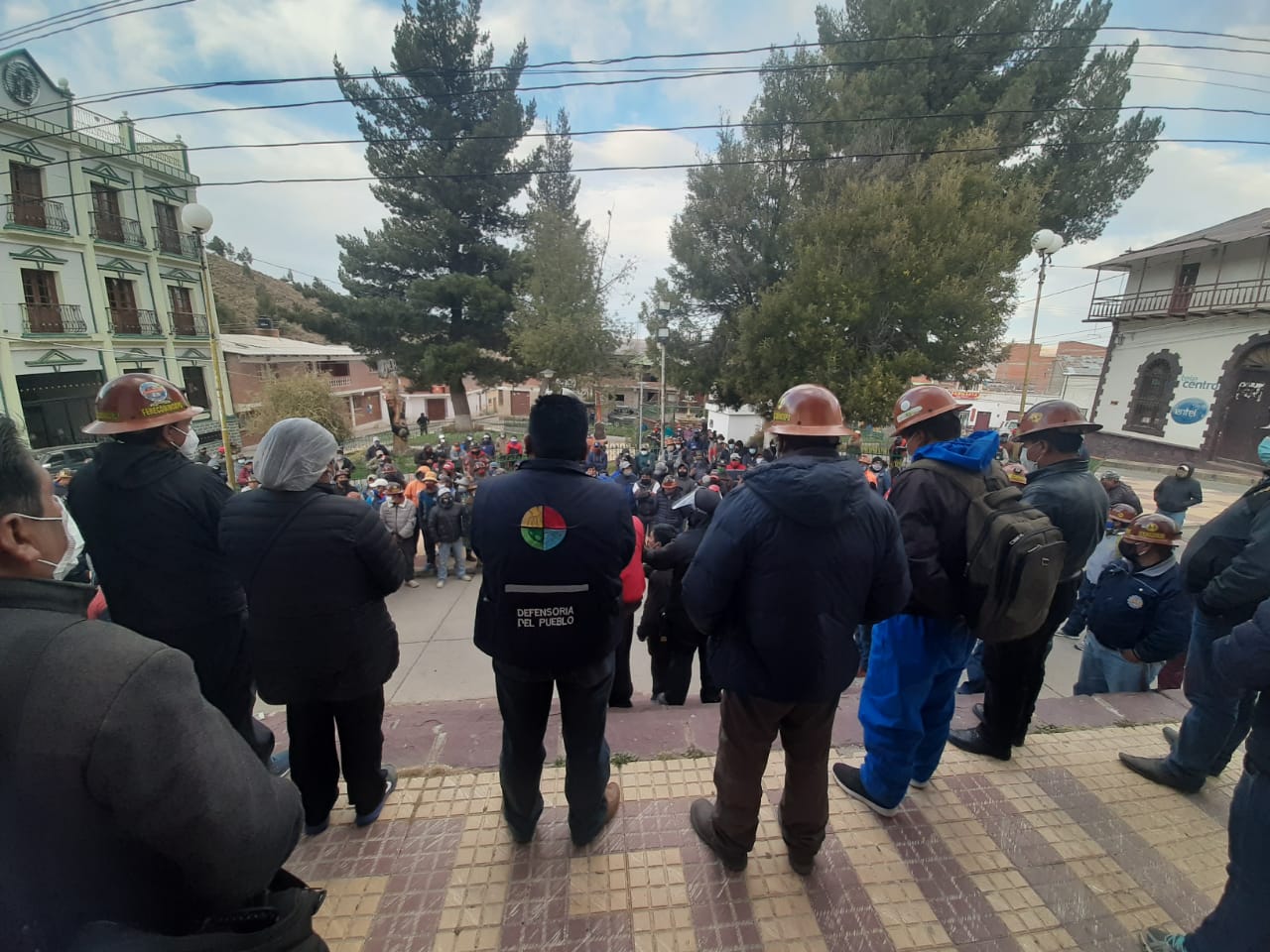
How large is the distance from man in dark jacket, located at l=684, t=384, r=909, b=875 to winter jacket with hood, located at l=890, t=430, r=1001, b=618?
1.01 feet

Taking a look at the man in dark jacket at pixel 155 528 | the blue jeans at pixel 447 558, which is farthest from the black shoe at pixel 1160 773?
the blue jeans at pixel 447 558

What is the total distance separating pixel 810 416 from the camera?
199 cm

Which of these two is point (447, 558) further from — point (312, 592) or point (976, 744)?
point (976, 744)

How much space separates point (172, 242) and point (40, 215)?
4.55 metres

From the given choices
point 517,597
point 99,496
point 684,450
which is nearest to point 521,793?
point 517,597

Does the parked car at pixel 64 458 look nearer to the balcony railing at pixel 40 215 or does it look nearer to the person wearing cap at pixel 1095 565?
the balcony railing at pixel 40 215

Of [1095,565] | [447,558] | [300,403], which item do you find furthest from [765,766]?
[300,403]

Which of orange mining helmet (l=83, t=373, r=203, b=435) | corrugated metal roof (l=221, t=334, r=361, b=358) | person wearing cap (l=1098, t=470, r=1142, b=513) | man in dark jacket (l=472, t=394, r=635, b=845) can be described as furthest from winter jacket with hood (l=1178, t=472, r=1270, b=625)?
corrugated metal roof (l=221, t=334, r=361, b=358)

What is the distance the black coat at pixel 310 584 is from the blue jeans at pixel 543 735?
58 centimetres

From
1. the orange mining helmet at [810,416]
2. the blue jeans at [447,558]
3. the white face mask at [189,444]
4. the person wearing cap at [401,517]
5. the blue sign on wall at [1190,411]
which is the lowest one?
the blue jeans at [447,558]

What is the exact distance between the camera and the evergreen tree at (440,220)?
22109 mm

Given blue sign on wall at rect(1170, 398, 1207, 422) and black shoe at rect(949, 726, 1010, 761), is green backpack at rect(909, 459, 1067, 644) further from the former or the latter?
blue sign on wall at rect(1170, 398, 1207, 422)

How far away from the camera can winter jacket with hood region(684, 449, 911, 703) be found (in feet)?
5.92

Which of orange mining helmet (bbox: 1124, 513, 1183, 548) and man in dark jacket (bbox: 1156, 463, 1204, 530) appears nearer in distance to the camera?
orange mining helmet (bbox: 1124, 513, 1183, 548)
